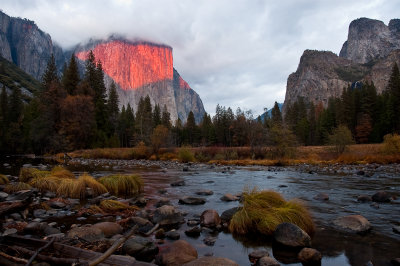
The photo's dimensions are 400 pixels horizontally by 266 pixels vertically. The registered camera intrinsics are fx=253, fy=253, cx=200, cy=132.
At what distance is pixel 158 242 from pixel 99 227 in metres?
1.36

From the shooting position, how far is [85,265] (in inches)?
103

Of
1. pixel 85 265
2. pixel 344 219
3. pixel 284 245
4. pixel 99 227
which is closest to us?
pixel 85 265

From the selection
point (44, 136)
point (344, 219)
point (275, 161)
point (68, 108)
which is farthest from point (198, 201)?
point (44, 136)

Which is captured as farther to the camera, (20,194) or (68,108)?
(68,108)

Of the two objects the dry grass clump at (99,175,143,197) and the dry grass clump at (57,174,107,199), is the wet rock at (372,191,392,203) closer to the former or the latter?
the dry grass clump at (99,175,143,197)

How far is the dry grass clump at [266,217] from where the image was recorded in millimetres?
5746

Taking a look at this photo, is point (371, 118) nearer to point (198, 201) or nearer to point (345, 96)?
point (345, 96)

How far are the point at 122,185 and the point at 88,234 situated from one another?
20.1 ft

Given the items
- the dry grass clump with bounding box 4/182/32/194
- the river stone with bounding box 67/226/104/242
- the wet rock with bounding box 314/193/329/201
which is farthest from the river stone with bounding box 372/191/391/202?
the dry grass clump with bounding box 4/182/32/194

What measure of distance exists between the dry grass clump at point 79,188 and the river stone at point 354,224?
847 centimetres

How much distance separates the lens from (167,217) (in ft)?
21.5

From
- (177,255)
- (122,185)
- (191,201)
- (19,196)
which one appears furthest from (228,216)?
(19,196)

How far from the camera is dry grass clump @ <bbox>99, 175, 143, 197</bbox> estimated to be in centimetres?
1098

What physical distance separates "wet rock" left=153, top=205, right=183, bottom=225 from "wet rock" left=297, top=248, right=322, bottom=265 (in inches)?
125
